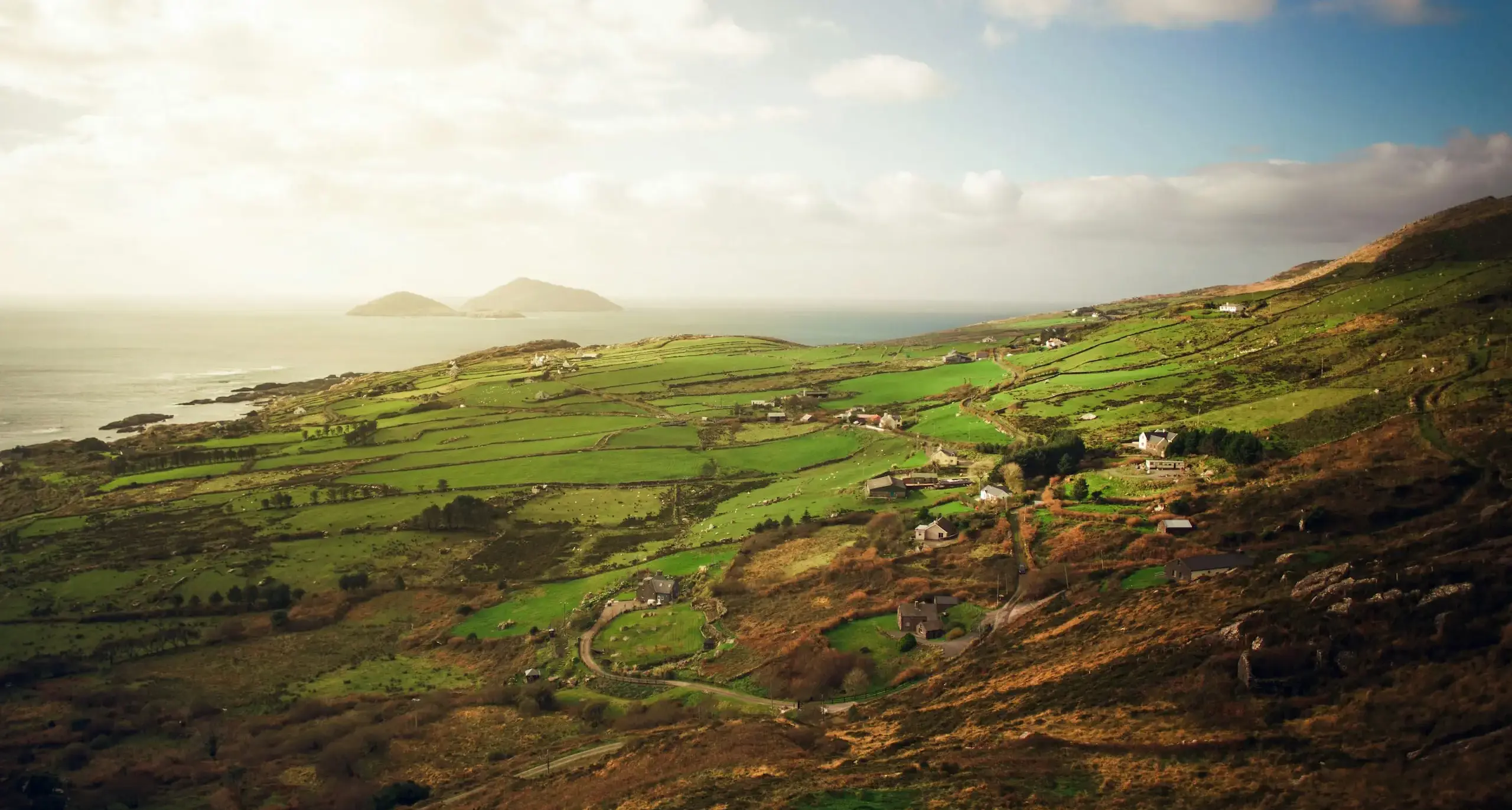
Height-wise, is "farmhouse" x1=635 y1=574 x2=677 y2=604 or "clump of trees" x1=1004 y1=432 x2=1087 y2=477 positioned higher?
"clump of trees" x1=1004 y1=432 x2=1087 y2=477

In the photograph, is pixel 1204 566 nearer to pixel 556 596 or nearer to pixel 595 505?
pixel 556 596

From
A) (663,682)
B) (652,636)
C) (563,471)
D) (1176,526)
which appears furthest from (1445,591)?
(563,471)

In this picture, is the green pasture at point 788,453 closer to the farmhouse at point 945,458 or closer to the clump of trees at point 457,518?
the farmhouse at point 945,458

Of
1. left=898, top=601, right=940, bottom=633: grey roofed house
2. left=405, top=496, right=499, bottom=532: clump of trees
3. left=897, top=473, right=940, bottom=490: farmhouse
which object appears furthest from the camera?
left=405, top=496, right=499, bottom=532: clump of trees

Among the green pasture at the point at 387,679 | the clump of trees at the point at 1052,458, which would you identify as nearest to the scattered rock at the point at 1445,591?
the clump of trees at the point at 1052,458

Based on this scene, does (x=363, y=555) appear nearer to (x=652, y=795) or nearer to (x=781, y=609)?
(x=781, y=609)

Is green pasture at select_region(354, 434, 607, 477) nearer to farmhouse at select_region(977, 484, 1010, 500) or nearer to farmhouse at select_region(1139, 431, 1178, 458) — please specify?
farmhouse at select_region(977, 484, 1010, 500)

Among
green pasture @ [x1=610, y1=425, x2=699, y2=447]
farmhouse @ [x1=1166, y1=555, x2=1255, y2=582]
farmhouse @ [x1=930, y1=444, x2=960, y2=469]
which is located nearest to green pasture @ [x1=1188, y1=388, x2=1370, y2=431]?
farmhouse @ [x1=930, y1=444, x2=960, y2=469]
